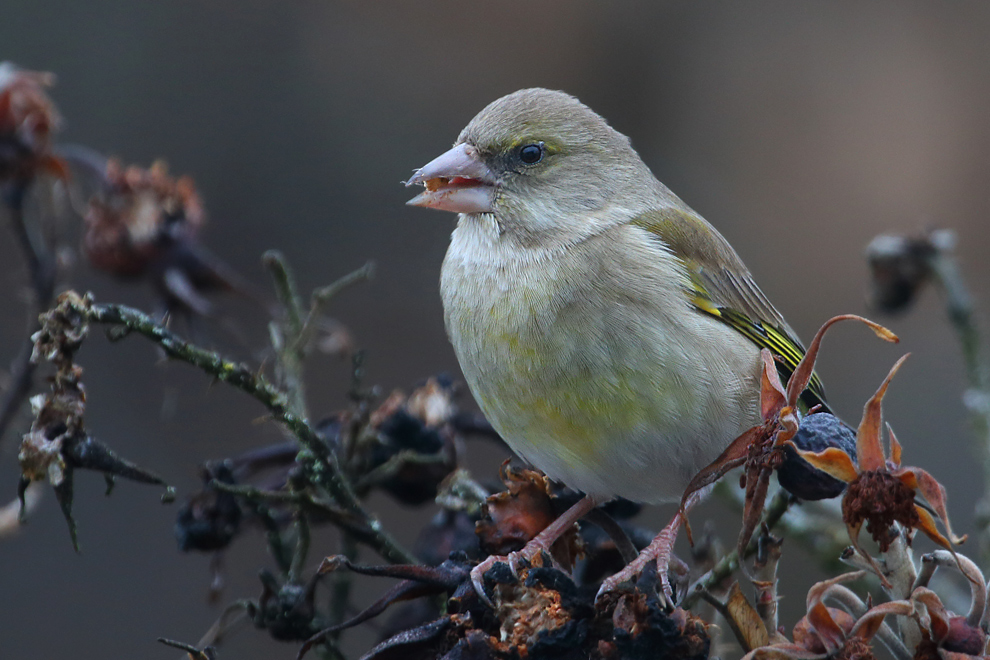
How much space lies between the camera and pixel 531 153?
9.63 ft

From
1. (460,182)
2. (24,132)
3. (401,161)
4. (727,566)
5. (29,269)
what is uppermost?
(24,132)

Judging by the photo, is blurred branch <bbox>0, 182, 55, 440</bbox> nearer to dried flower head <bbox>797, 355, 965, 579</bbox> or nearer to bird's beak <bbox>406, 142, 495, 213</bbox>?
bird's beak <bbox>406, 142, 495, 213</bbox>

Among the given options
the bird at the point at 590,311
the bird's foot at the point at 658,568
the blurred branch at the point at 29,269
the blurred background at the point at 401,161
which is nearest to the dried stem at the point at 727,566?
the bird's foot at the point at 658,568

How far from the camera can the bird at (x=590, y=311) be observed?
2408mm

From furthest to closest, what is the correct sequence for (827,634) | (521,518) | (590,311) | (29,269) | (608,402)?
(590,311), (608,402), (29,269), (521,518), (827,634)

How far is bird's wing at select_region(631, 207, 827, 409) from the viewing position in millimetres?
2877

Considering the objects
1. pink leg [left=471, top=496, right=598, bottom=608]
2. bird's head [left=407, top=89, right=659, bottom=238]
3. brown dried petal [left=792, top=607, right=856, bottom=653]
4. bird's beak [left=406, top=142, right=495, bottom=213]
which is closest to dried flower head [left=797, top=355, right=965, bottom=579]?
brown dried petal [left=792, top=607, right=856, bottom=653]

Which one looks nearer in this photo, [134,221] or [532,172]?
[134,221]

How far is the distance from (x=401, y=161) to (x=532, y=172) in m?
3.85

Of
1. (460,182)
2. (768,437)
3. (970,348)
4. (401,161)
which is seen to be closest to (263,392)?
(768,437)

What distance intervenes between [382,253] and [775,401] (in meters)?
5.02

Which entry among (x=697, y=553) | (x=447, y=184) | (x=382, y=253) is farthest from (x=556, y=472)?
(x=382, y=253)

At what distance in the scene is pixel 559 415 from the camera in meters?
2.41

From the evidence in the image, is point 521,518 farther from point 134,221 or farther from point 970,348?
point 970,348
